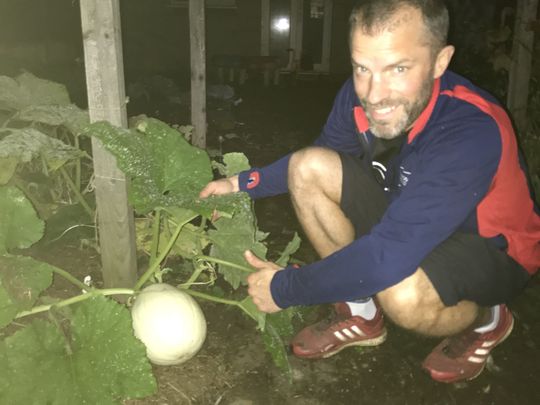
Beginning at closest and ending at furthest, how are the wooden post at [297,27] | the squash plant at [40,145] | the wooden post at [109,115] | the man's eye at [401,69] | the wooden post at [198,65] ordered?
the man's eye at [401,69], the wooden post at [109,115], the squash plant at [40,145], the wooden post at [198,65], the wooden post at [297,27]

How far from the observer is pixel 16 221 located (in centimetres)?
187

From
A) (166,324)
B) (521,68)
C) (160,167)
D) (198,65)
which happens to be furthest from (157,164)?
(521,68)

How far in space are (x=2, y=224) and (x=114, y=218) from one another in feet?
1.29

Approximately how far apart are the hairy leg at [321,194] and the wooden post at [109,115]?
676mm

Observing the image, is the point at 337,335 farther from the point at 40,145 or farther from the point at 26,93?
the point at 26,93

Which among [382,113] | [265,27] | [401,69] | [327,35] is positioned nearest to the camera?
[401,69]

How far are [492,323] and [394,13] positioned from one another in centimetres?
122

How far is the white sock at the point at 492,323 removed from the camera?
211cm

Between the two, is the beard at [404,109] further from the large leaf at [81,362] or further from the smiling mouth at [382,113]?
the large leaf at [81,362]

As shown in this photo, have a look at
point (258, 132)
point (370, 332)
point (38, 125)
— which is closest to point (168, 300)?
point (370, 332)

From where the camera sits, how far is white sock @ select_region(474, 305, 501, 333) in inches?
83.0

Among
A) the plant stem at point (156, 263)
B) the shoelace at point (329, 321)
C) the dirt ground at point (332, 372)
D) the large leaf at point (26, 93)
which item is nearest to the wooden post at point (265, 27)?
the large leaf at point (26, 93)

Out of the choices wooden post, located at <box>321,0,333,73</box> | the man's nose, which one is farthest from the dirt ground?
wooden post, located at <box>321,0,333,73</box>

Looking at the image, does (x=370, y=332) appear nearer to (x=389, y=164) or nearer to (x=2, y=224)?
(x=389, y=164)
